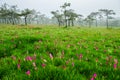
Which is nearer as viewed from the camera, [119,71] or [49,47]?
[119,71]

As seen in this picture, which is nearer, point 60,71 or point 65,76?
point 65,76

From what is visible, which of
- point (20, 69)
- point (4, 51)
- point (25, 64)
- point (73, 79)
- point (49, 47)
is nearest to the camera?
point (73, 79)

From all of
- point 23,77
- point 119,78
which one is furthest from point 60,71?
point 119,78

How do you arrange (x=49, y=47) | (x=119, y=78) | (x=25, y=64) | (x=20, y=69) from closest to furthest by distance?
(x=119, y=78) < (x=20, y=69) < (x=25, y=64) < (x=49, y=47)

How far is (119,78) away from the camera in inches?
144

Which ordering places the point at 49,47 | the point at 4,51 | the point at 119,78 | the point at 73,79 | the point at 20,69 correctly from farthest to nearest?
the point at 49,47, the point at 4,51, the point at 20,69, the point at 119,78, the point at 73,79

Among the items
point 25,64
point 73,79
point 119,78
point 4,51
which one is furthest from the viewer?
point 4,51

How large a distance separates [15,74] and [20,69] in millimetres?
298

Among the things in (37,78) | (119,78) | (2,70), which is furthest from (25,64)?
(119,78)

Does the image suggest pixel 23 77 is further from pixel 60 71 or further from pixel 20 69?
pixel 60 71

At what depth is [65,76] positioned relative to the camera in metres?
3.48

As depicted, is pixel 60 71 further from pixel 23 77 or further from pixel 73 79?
pixel 23 77

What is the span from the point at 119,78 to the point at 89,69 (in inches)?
33.6

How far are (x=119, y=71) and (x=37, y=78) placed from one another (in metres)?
2.26
